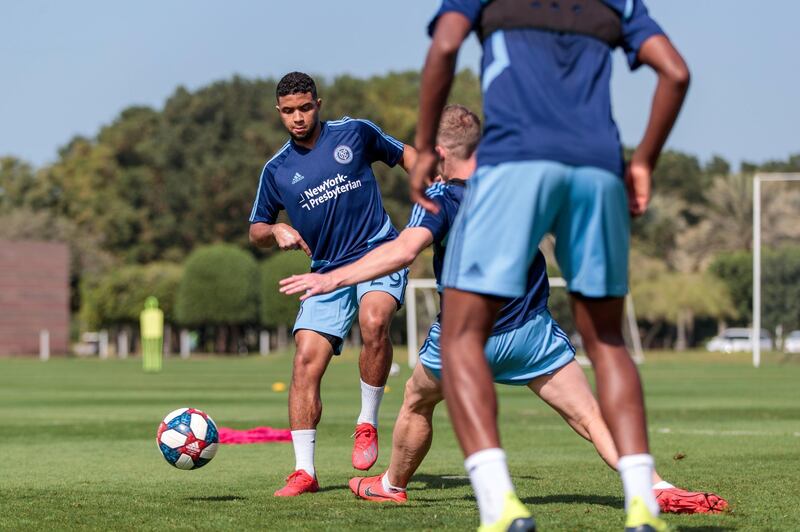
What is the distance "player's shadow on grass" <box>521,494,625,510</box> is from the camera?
6.94 m

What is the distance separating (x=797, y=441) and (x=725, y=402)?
29.8 feet

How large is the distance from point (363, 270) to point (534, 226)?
44.2 inches

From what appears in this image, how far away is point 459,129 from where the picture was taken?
595 cm

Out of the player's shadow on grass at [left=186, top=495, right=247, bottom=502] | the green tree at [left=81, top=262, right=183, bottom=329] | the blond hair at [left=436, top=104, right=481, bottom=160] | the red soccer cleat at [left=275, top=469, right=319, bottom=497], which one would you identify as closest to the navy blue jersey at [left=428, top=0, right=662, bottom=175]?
the blond hair at [left=436, top=104, right=481, bottom=160]

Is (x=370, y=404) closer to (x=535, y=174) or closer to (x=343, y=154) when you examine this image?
(x=343, y=154)

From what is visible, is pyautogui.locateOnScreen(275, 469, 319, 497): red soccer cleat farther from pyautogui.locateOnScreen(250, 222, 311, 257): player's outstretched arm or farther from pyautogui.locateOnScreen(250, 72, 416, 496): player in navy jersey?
pyautogui.locateOnScreen(250, 222, 311, 257): player's outstretched arm

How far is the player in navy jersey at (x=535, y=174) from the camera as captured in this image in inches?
181

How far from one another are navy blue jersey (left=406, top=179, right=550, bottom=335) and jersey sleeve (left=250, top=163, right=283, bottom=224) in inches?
76.0

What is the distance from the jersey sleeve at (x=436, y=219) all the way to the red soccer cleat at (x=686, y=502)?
1.59m

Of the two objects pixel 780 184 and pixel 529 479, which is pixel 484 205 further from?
→ pixel 780 184

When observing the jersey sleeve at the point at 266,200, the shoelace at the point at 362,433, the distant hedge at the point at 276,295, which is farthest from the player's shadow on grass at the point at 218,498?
the distant hedge at the point at 276,295

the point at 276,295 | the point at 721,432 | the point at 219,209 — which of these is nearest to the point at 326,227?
the point at 721,432

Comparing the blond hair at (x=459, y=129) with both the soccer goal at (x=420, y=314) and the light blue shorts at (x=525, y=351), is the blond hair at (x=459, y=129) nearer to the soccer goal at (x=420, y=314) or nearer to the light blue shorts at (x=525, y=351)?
the light blue shorts at (x=525, y=351)

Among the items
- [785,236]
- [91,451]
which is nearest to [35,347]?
[785,236]
